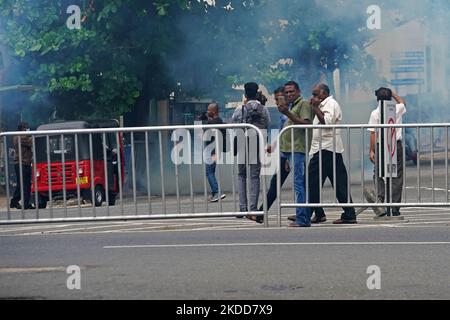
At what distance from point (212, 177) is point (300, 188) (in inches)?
56.7

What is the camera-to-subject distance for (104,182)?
515 inches

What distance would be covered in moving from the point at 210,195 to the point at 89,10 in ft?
34.7

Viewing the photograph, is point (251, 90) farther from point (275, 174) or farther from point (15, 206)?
point (15, 206)

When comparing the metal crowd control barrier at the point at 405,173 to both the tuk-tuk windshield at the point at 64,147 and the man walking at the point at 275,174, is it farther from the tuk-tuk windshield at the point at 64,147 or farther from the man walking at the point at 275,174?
the tuk-tuk windshield at the point at 64,147

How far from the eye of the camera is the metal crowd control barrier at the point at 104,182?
12422mm

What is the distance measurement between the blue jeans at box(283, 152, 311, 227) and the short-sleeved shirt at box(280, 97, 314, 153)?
95 mm

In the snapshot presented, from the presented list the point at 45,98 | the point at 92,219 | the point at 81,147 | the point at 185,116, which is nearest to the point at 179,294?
the point at 92,219

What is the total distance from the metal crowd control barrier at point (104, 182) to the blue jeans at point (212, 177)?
0.41 ft

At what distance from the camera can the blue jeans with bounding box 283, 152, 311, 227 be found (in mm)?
12344

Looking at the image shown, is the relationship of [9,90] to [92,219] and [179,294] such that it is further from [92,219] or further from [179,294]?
[179,294]

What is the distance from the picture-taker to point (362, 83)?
97.8ft

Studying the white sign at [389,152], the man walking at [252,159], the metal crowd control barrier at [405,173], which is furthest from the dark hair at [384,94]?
the man walking at [252,159]
